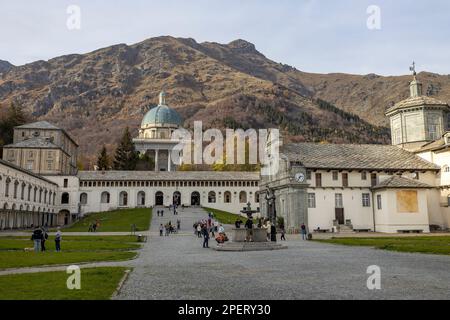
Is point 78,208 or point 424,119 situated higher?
point 424,119

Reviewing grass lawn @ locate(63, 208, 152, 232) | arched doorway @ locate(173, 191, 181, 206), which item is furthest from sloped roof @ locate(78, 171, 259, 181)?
grass lawn @ locate(63, 208, 152, 232)

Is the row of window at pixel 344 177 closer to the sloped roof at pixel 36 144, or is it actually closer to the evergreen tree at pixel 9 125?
the sloped roof at pixel 36 144

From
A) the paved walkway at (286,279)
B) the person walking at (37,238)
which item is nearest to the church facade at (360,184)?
the person walking at (37,238)

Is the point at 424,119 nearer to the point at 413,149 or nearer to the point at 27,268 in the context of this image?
the point at 413,149

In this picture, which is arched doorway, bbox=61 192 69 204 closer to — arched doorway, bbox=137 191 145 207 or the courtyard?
arched doorway, bbox=137 191 145 207

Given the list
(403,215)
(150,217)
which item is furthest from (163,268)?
(150,217)

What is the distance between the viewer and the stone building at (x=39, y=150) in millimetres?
87875

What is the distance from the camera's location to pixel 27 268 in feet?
61.1

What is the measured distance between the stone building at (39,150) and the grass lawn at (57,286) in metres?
79.9

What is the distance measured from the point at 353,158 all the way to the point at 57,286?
5115cm

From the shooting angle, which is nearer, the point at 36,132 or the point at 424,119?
the point at 424,119

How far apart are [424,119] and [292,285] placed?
60120mm

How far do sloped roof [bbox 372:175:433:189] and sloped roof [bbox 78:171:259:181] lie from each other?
42580 mm
